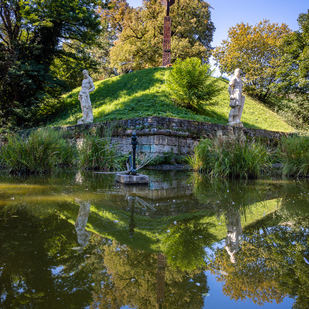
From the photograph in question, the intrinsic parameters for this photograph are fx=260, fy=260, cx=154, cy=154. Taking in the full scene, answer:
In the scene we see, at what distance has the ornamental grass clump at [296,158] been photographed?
22.2 feet

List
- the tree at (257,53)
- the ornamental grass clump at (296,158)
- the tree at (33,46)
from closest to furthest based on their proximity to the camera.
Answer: the ornamental grass clump at (296,158)
the tree at (33,46)
the tree at (257,53)

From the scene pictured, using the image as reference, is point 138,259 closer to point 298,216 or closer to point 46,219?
point 46,219

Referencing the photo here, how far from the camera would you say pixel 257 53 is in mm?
24641

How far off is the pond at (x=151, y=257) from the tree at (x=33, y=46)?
15.6 meters

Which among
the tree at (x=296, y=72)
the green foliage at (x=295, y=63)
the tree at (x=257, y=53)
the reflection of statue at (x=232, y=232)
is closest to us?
the reflection of statue at (x=232, y=232)

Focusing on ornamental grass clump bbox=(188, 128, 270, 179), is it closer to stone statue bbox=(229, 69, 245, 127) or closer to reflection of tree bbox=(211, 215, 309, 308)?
reflection of tree bbox=(211, 215, 309, 308)

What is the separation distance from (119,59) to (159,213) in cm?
2493

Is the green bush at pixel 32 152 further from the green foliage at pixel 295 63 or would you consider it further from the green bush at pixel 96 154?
the green foliage at pixel 295 63

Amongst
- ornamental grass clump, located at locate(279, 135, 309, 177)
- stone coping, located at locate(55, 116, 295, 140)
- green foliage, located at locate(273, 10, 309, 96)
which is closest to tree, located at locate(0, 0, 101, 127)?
stone coping, located at locate(55, 116, 295, 140)

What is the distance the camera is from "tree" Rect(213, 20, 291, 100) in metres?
24.1

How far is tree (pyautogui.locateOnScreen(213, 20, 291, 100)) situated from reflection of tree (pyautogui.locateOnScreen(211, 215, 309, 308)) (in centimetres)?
2478

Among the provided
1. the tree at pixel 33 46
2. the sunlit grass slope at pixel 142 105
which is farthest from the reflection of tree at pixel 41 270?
the tree at pixel 33 46

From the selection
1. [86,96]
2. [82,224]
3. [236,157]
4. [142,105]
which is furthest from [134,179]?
[142,105]

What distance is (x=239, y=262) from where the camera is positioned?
1356 mm
